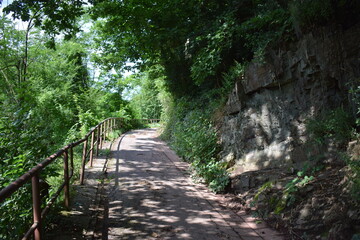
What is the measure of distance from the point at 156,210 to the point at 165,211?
0.54ft

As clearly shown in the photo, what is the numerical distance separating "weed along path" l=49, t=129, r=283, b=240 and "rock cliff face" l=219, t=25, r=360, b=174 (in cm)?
162

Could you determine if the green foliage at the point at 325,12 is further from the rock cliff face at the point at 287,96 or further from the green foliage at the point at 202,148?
the green foliage at the point at 202,148

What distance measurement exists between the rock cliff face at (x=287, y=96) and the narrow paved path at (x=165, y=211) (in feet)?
5.34

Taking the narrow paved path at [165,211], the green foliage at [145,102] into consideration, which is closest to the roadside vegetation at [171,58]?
the narrow paved path at [165,211]

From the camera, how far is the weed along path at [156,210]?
409 centimetres

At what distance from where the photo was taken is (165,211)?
4.91 m

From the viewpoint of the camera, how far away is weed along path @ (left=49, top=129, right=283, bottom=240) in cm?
409

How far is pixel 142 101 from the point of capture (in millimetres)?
35406

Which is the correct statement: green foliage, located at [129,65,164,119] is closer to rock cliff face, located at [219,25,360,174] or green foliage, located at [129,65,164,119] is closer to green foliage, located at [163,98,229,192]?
green foliage, located at [163,98,229,192]

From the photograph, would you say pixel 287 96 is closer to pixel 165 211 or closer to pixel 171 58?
pixel 165 211

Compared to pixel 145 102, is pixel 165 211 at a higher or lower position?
lower

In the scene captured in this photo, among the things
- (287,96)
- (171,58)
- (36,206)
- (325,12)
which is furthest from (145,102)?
(36,206)

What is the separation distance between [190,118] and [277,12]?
578 centimetres

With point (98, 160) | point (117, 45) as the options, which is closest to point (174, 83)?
point (117, 45)
